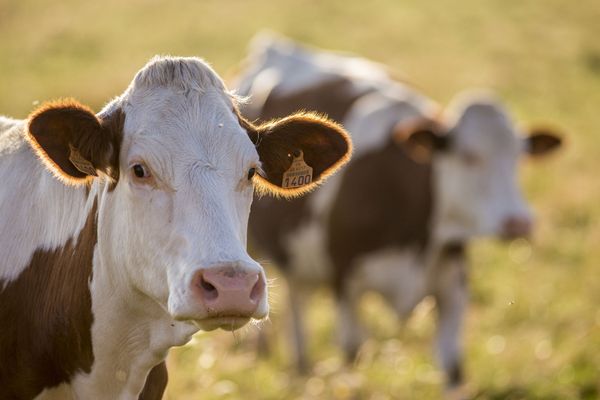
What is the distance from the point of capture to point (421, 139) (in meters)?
8.80

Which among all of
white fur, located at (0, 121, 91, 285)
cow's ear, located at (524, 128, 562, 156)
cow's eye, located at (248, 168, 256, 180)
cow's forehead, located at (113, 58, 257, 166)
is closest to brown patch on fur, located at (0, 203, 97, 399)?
white fur, located at (0, 121, 91, 285)

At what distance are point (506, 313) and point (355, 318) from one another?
203 cm

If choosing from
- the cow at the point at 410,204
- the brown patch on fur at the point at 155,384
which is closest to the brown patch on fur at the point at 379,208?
the cow at the point at 410,204

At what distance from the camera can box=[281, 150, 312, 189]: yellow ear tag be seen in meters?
4.44

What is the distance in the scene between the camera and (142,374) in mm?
4195

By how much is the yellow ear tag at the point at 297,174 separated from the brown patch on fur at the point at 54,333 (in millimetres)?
784

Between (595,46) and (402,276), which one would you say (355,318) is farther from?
(595,46)

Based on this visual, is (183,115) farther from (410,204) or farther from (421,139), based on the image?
(410,204)

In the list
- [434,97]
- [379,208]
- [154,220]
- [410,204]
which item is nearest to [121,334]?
[154,220]

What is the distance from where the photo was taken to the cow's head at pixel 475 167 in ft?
28.2

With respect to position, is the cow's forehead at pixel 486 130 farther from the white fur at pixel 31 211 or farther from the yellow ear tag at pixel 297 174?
the white fur at pixel 31 211

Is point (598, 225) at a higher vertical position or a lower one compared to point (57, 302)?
lower

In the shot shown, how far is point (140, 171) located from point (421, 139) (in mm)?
5109

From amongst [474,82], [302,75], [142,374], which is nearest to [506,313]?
[302,75]
